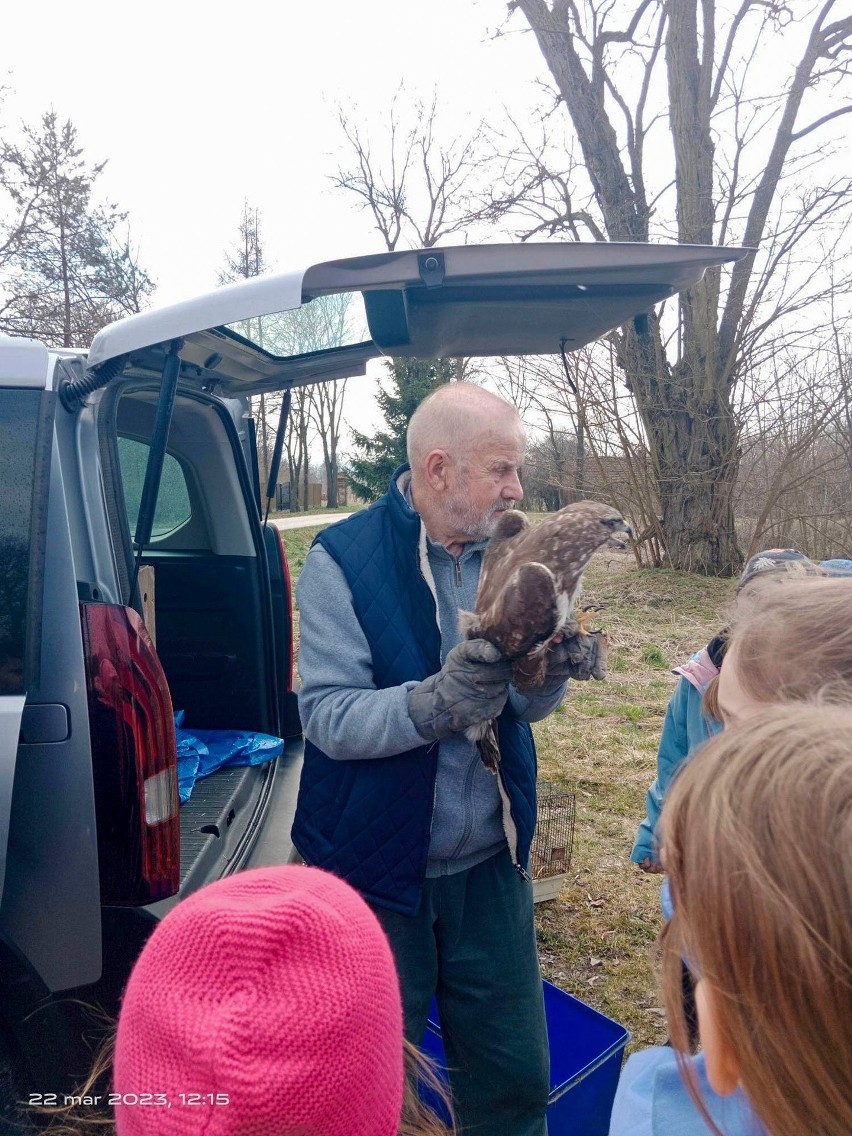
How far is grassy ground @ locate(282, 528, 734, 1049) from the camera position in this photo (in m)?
3.50

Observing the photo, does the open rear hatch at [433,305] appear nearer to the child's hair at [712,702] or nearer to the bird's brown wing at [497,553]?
the bird's brown wing at [497,553]

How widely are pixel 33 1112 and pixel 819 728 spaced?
7.36ft

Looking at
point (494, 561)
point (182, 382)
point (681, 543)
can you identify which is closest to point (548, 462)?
point (681, 543)

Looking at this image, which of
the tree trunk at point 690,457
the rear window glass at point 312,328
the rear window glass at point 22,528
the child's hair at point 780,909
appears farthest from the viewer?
the tree trunk at point 690,457

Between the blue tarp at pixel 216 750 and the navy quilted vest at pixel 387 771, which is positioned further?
the blue tarp at pixel 216 750

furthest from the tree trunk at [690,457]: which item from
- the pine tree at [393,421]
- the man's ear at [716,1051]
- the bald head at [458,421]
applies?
the man's ear at [716,1051]

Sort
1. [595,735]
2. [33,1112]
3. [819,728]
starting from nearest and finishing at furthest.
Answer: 1. [819,728]
2. [33,1112]
3. [595,735]

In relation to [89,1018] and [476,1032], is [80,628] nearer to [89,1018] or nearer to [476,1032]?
[89,1018]

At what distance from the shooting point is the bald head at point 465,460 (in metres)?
2.20

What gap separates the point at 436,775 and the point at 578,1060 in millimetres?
1433

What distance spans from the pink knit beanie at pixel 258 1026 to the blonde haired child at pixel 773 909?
404 mm

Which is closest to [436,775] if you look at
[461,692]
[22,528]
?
[461,692]

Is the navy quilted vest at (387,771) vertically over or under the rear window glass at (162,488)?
under

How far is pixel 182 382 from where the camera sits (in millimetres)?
3145
